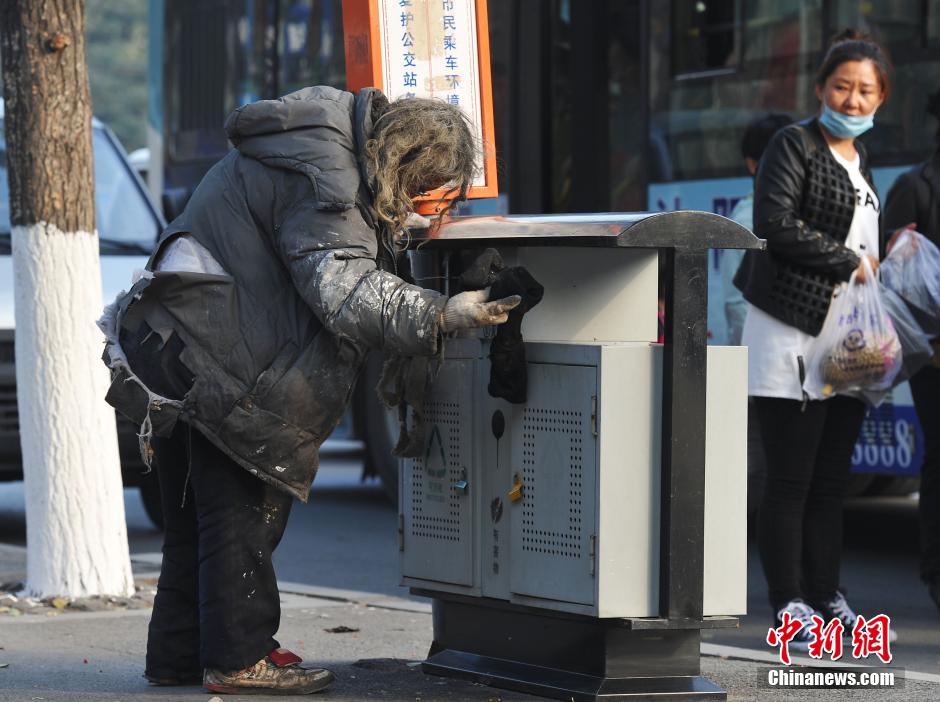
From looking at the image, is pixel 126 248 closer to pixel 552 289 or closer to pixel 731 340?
pixel 731 340

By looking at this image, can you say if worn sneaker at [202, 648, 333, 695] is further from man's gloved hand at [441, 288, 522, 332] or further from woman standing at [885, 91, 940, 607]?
woman standing at [885, 91, 940, 607]

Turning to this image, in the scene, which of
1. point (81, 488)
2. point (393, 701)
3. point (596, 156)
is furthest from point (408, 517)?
point (596, 156)


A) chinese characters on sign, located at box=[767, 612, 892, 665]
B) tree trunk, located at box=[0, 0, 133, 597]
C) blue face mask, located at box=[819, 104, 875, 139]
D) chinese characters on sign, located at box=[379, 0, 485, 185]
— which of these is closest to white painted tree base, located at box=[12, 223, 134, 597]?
tree trunk, located at box=[0, 0, 133, 597]

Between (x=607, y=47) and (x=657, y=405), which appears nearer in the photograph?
(x=657, y=405)

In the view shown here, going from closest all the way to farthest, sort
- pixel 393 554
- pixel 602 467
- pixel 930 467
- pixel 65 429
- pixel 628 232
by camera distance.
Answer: pixel 628 232
pixel 602 467
pixel 930 467
pixel 65 429
pixel 393 554

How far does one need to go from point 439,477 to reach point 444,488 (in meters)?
0.04

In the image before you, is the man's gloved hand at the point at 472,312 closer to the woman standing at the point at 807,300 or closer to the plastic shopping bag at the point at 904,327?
the woman standing at the point at 807,300

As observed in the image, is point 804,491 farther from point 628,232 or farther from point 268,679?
point 268,679

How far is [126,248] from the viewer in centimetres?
895

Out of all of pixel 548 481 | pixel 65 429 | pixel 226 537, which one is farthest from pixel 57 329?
pixel 548 481

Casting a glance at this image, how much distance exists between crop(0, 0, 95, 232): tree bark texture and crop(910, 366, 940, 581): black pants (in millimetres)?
3105

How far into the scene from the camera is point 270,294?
14.8ft

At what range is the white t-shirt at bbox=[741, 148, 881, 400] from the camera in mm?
5531

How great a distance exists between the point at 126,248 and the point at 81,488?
2723mm
